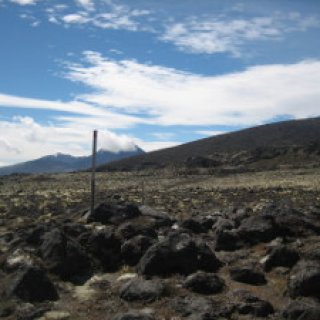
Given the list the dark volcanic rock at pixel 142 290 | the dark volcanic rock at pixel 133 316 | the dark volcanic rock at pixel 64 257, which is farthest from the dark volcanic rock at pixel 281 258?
the dark volcanic rock at pixel 64 257

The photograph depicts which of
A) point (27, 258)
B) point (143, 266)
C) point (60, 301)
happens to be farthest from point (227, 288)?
point (27, 258)

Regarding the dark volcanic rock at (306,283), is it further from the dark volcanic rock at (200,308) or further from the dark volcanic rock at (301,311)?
the dark volcanic rock at (200,308)

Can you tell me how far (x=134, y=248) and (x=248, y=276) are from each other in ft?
14.4

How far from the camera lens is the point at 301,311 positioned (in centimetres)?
1292

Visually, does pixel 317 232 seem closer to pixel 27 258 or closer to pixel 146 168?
pixel 27 258

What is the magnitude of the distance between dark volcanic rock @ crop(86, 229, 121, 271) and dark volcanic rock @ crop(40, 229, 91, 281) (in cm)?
71

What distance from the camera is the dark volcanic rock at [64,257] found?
17.4 m

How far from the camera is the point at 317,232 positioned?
67.7ft

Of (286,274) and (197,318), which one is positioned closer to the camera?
(197,318)

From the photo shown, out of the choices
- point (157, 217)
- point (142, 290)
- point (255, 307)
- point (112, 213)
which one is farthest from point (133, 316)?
point (157, 217)

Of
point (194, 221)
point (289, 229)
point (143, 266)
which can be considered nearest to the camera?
point (143, 266)

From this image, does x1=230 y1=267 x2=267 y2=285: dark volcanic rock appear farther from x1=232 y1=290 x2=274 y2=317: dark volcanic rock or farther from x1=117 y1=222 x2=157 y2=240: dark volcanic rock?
x1=117 y1=222 x2=157 y2=240: dark volcanic rock

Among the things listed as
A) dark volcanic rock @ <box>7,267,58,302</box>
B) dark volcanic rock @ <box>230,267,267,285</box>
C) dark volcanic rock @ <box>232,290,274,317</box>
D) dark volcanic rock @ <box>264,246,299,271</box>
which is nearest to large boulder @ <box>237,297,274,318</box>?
dark volcanic rock @ <box>232,290,274,317</box>

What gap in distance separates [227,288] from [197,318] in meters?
2.73
